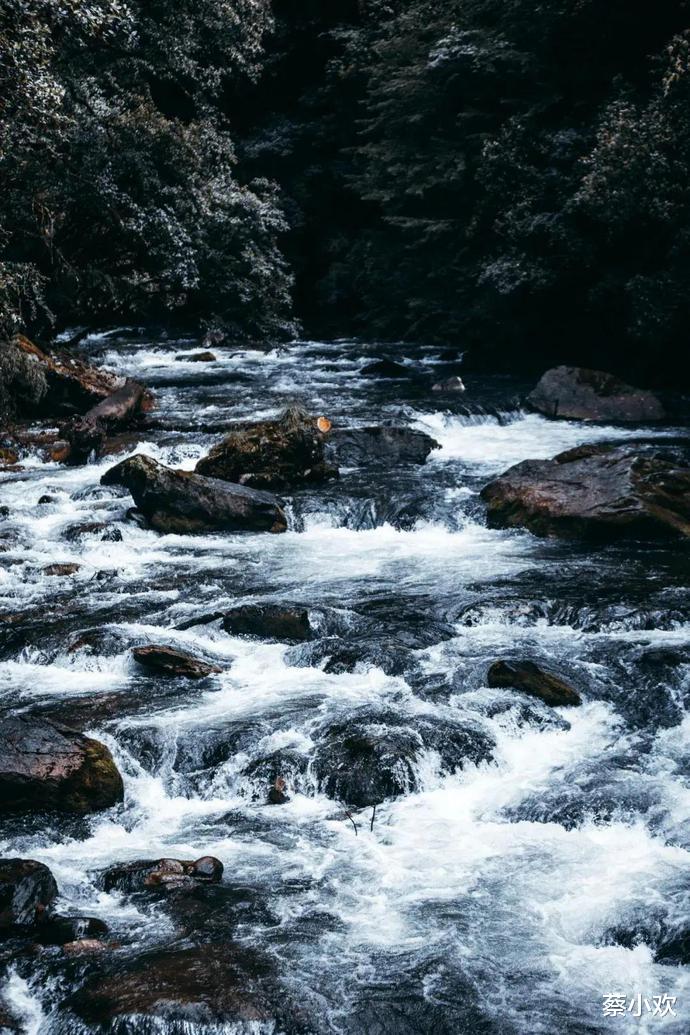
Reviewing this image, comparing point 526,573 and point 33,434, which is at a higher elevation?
point 33,434

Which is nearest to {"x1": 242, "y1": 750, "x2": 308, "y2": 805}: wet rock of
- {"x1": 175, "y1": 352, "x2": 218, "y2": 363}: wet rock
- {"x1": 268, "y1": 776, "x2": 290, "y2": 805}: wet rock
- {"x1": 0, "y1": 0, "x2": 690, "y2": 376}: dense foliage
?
{"x1": 268, "y1": 776, "x2": 290, "y2": 805}: wet rock

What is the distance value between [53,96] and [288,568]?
23.0ft

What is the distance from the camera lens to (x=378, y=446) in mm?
15945

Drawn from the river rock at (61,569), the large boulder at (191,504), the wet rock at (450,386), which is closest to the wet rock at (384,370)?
the wet rock at (450,386)

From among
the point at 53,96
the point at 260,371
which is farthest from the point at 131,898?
the point at 260,371

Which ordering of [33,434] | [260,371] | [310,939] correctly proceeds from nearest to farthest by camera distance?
[310,939] < [33,434] < [260,371]

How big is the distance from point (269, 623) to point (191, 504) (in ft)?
12.4

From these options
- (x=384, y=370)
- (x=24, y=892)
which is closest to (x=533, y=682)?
(x=24, y=892)

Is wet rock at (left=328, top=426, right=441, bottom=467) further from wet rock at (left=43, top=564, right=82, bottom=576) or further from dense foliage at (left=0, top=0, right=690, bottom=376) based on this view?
wet rock at (left=43, top=564, right=82, bottom=576)

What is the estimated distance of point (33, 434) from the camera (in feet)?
56.1

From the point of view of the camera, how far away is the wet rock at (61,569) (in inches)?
442

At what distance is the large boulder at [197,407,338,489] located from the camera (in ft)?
46.8

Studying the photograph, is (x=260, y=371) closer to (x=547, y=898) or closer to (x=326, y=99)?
(x=326, y=99)

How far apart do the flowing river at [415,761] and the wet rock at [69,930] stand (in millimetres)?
98
